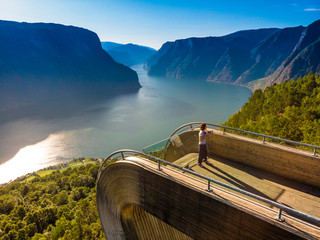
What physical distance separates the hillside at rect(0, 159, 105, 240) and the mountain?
85032mm

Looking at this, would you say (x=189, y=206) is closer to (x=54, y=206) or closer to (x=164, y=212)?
(x=164, y=212)

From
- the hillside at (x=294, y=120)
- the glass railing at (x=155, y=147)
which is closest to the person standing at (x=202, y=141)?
the glass railing at (x=155, y=147)

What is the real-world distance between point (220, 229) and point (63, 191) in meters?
47.5

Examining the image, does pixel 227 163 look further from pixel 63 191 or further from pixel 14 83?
pixel 14 83

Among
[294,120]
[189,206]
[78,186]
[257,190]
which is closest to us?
[189,206]

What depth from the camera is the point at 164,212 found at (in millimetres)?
5965

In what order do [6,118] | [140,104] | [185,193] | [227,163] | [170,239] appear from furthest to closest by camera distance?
1. [140,104]
2. [6,118]
3. [227,163]
4. [170,239]
5. [185,193]

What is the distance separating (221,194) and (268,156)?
148 inches

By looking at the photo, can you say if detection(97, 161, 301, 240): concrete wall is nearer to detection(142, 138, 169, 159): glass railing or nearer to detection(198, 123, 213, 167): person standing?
detection(198, 123, 213, 167): person standing

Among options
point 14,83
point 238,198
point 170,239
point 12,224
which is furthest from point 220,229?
point 14,83

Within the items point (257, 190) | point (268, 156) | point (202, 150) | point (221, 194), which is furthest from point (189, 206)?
point (268, 156)

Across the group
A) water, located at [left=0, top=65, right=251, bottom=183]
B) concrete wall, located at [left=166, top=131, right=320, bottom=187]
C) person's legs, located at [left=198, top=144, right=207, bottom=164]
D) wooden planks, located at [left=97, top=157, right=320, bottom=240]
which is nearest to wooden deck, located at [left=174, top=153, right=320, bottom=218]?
concrete wall, located at [left=166, top=131, right=320, bottom=187]

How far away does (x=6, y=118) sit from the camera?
3883 inches

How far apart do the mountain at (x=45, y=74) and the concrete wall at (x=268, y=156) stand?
130587 millimetres
